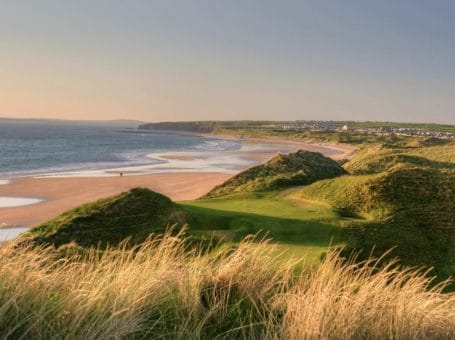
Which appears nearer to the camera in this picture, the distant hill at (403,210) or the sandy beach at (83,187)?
the distant hill at (403,210)

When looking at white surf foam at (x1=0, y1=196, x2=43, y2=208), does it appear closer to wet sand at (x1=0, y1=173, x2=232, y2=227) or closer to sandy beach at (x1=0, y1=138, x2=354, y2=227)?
sandy beach at (x1=0, y1=138, x2=354, y2=227)

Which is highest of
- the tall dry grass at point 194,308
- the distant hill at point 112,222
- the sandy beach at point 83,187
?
the tall dry grass at point 194,308

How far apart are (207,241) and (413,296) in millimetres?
6383

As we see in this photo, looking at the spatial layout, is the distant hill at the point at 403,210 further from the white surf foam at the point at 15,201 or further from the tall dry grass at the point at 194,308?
the white surf foam at the point at 15,201

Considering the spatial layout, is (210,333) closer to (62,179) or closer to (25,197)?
(25,197)

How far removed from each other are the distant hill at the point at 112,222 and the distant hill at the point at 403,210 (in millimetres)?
5120

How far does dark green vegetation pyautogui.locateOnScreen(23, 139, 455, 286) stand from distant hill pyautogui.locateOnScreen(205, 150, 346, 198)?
2.94 metres

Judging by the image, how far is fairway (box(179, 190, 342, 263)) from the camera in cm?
1143

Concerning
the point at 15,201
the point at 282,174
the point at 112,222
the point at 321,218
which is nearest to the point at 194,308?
the point at 321,218

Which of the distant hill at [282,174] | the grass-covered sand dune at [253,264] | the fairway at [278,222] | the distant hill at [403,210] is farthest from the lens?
the distant hill at [282,174]

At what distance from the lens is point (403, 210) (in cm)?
1362

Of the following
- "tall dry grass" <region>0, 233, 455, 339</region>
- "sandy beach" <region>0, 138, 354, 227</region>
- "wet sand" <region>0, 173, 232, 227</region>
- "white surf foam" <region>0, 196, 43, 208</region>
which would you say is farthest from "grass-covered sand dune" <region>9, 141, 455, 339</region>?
"white surf foam" <region>0, 196, 43, 208</region>

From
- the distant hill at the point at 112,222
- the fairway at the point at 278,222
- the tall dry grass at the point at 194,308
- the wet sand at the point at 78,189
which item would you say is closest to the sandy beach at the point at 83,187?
the wet sand at the point at 78,189

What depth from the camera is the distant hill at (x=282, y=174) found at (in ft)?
65.7
